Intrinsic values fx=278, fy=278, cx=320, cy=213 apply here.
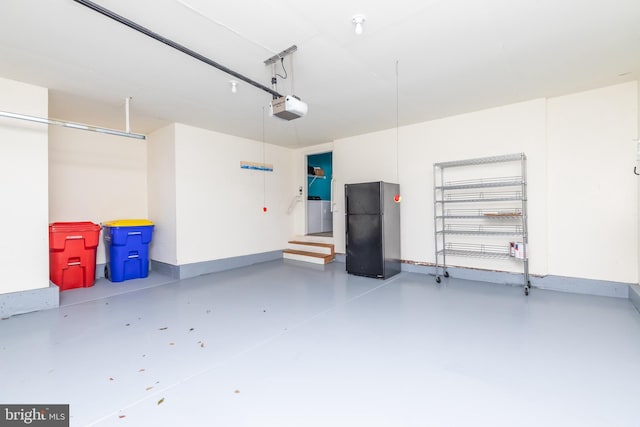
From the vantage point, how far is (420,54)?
268 centimetres

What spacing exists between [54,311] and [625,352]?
5.49m

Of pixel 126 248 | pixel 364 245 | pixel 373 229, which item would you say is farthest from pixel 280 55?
pixel 126 248

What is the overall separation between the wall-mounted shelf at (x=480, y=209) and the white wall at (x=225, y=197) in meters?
3.53

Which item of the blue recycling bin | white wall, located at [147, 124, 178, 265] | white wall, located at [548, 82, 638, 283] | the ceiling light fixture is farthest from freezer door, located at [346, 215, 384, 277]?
the blue recycling bin

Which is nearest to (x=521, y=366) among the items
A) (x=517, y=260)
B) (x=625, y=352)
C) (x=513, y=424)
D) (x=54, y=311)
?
(x=513, y=424)

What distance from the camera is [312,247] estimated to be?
6.30 m

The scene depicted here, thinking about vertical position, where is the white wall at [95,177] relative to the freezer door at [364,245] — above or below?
above

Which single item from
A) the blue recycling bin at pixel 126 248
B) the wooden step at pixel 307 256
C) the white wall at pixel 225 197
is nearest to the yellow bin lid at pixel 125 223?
the blue recycling bin at pixel 126 248

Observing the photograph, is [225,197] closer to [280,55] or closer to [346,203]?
[346,203]

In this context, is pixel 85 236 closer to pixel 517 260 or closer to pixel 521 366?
pixel 521 366

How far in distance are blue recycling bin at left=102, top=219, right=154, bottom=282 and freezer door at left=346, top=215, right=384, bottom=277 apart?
3428 mm

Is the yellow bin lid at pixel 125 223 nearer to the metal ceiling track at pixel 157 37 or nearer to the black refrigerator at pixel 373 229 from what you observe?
the metal ceiling track at pixel 157 37

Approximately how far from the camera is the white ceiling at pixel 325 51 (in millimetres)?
2076

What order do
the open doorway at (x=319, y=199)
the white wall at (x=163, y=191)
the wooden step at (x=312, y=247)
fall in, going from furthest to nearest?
1. the open doorway at (x=319, y=199)
2. the wooden step at (x=312, y=247)
3. the white wall at (x=163, y=191)
